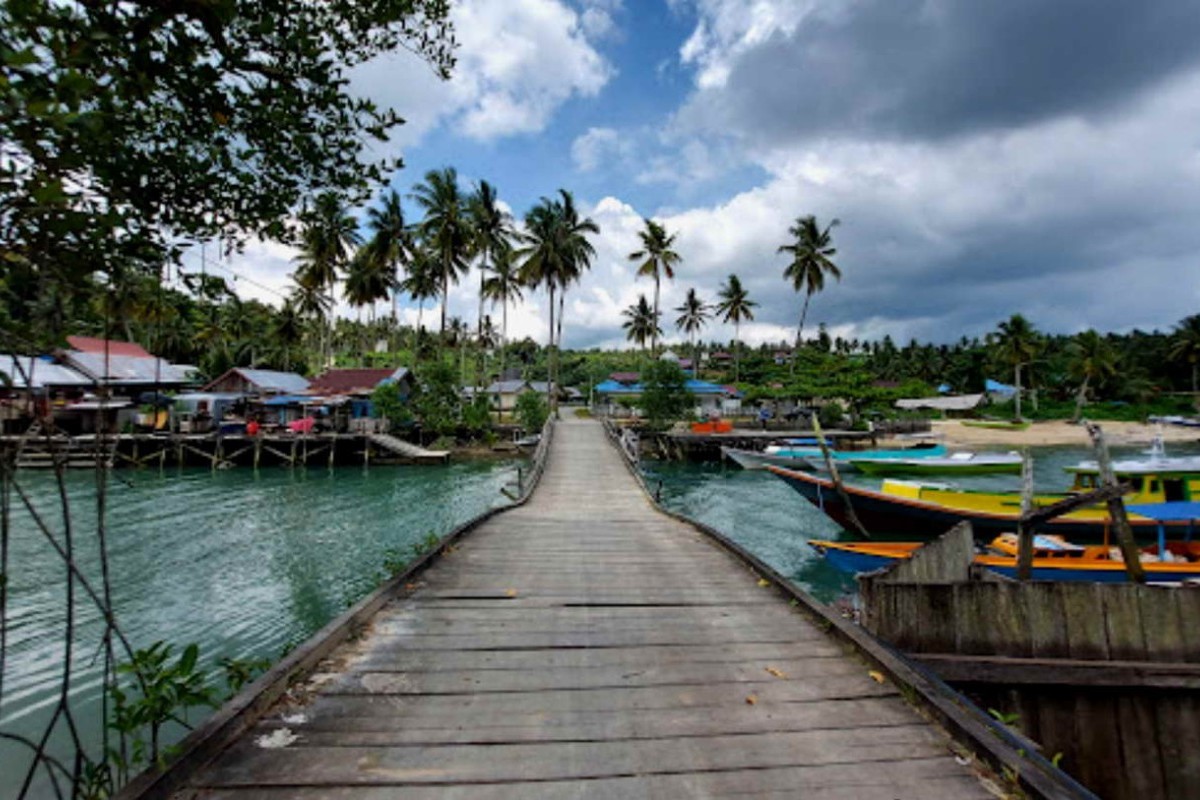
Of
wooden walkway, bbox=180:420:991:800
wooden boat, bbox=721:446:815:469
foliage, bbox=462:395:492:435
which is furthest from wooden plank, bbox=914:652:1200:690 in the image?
foliage, bbox=462:395:492:435

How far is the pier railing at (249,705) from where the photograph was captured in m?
2.34

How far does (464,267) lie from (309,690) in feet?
119

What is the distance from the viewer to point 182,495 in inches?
860

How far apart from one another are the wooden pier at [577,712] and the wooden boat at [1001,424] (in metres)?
51.7

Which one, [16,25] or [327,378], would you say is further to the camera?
[327,378]

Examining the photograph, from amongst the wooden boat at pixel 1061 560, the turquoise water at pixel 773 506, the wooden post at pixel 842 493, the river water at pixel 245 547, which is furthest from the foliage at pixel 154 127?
the wooden post at pixel 842 493

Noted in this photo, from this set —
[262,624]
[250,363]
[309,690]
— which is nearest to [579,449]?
[262,624]

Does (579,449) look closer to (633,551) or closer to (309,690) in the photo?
(633,551)

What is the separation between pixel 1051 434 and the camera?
4497cm

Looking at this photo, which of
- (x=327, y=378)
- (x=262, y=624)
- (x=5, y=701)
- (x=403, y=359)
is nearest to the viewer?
(x=5, y=701)

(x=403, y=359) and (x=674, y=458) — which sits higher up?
(x=403, y=359)

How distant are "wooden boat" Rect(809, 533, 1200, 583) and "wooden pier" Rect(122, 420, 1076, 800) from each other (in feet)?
15.8

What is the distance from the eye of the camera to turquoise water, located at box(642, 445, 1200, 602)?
13141mm

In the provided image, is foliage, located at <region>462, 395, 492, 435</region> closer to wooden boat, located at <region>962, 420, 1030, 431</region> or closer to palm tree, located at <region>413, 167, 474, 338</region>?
palm tree, located at <region>413, 167, 474, 338</region>
